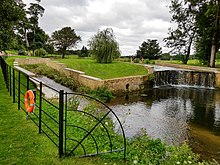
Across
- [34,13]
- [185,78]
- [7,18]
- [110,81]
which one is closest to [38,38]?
[34,13]

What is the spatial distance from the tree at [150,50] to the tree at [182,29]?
7.34 m

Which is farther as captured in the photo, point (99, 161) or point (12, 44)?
point (12, 44)

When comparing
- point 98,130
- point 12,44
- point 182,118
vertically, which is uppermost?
point 12,44

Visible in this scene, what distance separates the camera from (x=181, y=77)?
17.6 m

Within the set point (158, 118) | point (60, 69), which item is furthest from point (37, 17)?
point (158, 118)

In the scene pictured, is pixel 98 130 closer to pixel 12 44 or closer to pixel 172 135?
pixel 172 135

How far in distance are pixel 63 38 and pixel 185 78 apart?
25513mm

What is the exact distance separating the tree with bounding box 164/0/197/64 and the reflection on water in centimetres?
1516

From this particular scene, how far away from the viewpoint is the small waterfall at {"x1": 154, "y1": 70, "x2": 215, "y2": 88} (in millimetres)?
16664

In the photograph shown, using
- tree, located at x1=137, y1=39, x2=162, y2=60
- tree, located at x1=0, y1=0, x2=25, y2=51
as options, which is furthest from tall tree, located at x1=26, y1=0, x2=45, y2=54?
tree, located at x1=0, y1=0, x2=25, y2=51

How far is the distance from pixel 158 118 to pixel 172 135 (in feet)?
5.57

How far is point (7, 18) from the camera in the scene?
826 centimetres

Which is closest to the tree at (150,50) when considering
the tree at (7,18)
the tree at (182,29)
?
the tree at (182,29)

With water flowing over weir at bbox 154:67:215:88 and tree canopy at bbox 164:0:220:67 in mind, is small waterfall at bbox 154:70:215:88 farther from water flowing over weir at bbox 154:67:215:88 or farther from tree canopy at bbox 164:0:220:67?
tree canopy at bbox 164:0:220:67
